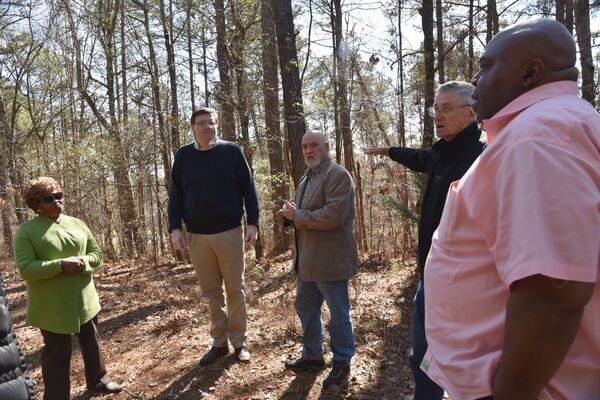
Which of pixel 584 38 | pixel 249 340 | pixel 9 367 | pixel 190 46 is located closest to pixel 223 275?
A: pixel 249 340

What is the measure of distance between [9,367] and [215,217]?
2517mm

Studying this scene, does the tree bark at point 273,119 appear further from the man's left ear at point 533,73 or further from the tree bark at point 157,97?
the man's left ear at point 533,73

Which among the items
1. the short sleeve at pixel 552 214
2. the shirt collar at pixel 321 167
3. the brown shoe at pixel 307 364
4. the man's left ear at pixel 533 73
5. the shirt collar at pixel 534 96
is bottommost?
the brown shoe at pixel 307 364

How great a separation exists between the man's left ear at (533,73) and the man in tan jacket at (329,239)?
2.28m

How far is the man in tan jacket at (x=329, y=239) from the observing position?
3.40 metres

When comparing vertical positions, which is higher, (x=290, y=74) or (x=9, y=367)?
(x=290, y=74)

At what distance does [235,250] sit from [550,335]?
3329mm

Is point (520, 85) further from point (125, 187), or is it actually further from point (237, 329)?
point (125, 187)

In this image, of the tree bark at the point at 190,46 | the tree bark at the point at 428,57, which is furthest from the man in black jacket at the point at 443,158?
the tree bark at the point at 190,46

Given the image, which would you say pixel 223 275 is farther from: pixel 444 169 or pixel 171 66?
pixel 171 66

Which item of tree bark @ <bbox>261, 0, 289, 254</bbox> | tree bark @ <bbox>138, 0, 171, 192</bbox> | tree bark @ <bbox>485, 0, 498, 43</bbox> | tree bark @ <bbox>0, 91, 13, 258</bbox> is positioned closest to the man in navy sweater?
tree bark @ <bbox>261, 0, 289, 254</bbox>

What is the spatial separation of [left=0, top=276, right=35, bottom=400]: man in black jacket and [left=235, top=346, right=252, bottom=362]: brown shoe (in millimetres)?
2700

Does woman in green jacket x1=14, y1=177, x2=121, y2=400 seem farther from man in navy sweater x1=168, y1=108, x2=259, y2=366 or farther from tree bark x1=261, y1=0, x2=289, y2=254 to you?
tree bark x1=261, y1=0, x2=289, y2=254

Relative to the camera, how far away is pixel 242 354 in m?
4.11
